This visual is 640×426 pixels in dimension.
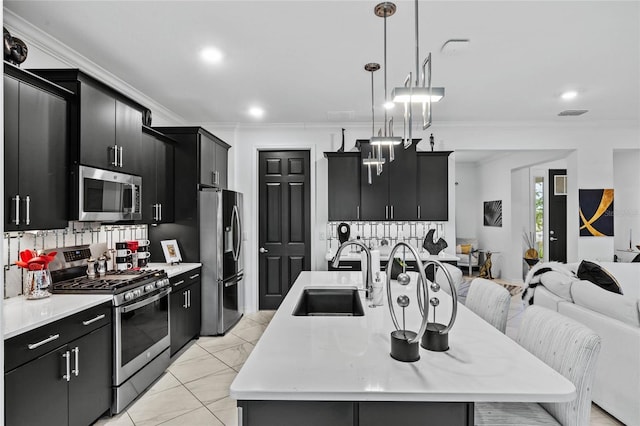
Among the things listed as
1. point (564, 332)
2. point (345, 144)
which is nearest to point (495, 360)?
point (564, 332)

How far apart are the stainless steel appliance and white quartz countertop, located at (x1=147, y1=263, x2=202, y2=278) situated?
0.74 ft

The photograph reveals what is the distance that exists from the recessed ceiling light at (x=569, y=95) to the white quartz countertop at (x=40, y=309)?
4.74 metres

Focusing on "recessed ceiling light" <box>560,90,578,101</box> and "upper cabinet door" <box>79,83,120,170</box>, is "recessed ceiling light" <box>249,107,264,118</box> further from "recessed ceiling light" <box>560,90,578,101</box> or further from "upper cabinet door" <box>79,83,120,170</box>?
"recessed ceiling light" <box>560,90,578,101</box>

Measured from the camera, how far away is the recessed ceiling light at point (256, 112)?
454cm

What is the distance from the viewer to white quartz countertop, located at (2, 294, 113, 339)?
190 cm

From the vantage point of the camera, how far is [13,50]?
226 cm

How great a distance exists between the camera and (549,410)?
153 cm

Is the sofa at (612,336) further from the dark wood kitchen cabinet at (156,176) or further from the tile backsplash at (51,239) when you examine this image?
the tile backsplash at (51,239)

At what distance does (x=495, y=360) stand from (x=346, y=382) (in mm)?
583

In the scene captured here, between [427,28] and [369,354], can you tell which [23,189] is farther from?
[427,28]

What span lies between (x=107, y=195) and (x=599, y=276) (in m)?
3.95

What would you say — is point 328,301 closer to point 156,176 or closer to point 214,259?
point 214,259

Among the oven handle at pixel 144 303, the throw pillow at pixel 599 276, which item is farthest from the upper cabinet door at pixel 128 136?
the throw pillow at pixel 599 276

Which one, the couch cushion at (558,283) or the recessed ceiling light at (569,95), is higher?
the recessed ceiling light at (569,95)
